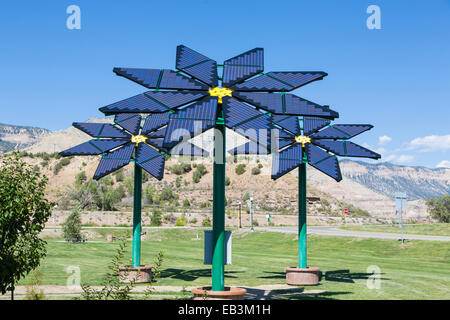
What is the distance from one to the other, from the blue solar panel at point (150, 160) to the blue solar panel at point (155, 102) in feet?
19.9

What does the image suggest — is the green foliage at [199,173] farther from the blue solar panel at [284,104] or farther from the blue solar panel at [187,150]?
the blue solar panel at [187,150]

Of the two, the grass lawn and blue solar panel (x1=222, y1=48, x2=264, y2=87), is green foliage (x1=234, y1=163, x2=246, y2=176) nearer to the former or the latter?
the grass lawn

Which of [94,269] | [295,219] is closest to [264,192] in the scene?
[295,219]

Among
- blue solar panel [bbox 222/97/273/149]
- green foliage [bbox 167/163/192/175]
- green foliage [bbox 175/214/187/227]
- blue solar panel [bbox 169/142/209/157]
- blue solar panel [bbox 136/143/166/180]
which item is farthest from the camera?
green foliage [bbox 167/163/192/175]

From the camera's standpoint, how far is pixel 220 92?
1402 cm

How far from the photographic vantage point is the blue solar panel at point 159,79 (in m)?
14.3

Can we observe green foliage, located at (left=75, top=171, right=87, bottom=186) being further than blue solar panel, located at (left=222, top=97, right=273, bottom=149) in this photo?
Yes

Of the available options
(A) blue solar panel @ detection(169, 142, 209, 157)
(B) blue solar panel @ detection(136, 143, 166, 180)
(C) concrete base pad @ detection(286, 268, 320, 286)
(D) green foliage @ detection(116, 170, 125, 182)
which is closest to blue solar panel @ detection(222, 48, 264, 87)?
(A) blue solar panel @ detection(169, 142, 209, 157)

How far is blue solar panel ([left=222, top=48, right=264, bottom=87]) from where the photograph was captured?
14.3 metres

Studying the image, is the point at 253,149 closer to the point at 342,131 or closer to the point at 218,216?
the point at 218,216

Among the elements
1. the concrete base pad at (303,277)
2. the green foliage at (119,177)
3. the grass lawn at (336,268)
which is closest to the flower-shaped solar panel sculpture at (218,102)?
the grass lawn at (336,268)

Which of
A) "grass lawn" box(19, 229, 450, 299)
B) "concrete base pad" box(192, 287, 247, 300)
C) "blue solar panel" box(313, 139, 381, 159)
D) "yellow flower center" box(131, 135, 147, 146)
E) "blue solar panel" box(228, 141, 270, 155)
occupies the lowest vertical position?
"grass lawn" box(19, 229, 450, 299)

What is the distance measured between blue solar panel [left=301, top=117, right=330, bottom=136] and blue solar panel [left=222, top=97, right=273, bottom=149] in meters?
9.55
